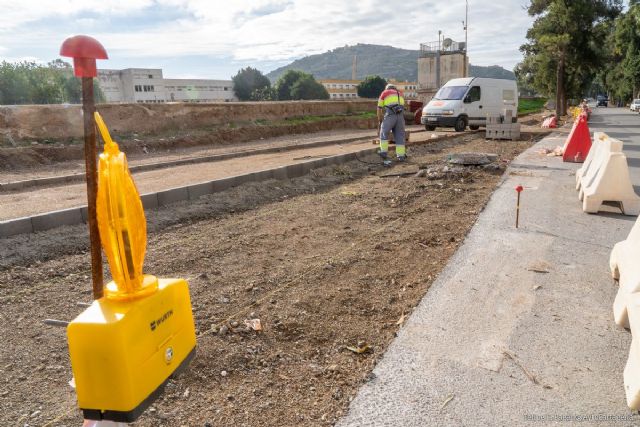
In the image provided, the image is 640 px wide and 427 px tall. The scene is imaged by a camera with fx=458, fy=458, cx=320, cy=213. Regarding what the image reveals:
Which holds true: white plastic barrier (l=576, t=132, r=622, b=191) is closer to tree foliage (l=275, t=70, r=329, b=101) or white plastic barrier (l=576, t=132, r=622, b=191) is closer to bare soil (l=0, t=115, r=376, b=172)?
bare soil (l=0, t=115, r=376, b=172)

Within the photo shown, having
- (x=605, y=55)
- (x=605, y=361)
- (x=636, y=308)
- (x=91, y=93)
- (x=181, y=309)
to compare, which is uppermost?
(x=605, y=55)

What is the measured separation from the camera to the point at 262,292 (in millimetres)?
3906

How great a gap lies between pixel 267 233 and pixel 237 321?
2.37 metres

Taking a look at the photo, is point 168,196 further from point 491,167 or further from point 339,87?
point 339,87

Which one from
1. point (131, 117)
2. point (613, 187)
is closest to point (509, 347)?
point (613, 187)

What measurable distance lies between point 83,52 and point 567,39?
118ft

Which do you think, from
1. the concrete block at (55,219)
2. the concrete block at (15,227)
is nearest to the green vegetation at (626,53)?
the concrete block at (55,219)

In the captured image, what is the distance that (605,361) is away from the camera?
9.25 ft

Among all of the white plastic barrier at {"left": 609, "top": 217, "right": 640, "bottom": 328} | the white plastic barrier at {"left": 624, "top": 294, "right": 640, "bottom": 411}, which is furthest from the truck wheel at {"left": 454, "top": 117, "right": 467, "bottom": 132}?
the white plastic barrier at {"left": 624, "top": 294, "right": 640, "bottom": 411}

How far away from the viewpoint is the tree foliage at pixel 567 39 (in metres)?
32.8

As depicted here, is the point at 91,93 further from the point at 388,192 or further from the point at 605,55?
the point at 605,55

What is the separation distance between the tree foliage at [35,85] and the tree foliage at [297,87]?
125 ft

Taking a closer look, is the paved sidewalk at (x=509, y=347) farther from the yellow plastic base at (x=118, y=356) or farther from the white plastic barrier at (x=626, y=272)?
the yellow plastic base at (x=118, y=356)

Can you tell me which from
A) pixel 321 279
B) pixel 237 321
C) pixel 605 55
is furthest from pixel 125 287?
pixel 605 55
